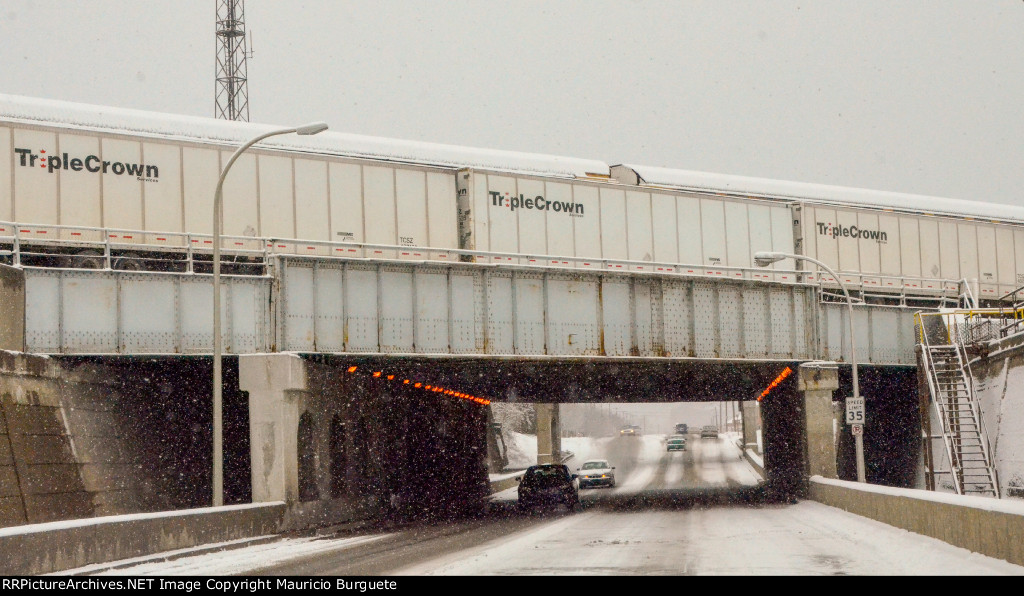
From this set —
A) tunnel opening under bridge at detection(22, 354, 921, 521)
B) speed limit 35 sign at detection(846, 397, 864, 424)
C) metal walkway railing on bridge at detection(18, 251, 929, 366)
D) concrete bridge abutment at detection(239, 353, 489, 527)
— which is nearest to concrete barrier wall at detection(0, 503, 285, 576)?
concrete bridge abutment at detection(239, 353, 489, 527)

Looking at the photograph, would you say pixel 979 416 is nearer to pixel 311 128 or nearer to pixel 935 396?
pixel 935 396

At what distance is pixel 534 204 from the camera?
35969mm

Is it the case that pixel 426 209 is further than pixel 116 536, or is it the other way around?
pixel 426 209

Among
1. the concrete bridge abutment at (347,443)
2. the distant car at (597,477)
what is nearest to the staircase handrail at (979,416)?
the concrete bridge abutment at (347,443)

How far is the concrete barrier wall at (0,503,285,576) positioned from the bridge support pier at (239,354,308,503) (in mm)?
2862

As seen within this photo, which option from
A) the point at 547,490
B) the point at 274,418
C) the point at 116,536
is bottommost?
the point at 547,490

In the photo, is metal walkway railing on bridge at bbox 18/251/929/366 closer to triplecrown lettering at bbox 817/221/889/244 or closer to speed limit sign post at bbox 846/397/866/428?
speed limit sign post at bbox 846/397/866/428

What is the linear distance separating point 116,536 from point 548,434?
72.7m

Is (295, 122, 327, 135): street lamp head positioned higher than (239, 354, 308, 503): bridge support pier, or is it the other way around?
(295, 122, 327, 135): street lamp head

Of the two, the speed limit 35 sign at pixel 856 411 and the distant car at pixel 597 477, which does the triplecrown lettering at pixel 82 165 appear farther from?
the distant car at pixel 597 477

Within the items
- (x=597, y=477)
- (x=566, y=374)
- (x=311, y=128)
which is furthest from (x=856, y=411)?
(x=597, y=477)

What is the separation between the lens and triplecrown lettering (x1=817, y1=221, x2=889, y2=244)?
4169 centimetres

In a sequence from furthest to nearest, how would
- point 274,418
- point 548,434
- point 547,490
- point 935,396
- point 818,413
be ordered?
point 548,434, point 818,413, point 935,396, point 547,490, point 274,418

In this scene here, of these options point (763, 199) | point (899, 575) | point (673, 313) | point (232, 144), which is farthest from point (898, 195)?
point (899, 575)
